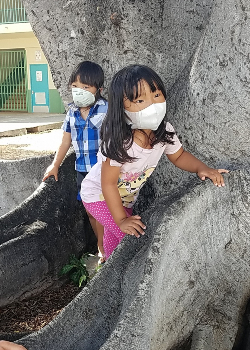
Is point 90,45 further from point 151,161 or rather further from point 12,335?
point 12,335

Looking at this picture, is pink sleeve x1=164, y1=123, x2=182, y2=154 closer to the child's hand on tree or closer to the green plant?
the child's hand on tree

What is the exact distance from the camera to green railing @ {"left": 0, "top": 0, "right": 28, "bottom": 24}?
17828 mm

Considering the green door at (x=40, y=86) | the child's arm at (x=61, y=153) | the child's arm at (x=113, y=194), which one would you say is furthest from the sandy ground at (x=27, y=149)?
the green door at (x=40, y=86)

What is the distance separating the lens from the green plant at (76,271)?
356 centimetres

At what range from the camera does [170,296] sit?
212cm

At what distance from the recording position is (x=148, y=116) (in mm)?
2162

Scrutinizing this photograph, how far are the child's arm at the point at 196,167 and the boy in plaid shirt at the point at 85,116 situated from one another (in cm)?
81

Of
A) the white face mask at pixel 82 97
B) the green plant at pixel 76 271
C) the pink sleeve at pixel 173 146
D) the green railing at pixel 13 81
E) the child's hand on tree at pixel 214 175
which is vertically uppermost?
the white face mask at pixel 82 97

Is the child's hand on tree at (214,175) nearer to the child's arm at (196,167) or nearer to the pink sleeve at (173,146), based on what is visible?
the child's arm at (196,167)

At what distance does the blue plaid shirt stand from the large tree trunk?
44cm

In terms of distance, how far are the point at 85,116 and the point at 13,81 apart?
55.6 ft

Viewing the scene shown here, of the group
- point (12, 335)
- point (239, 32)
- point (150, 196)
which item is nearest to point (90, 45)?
point (150, 196)

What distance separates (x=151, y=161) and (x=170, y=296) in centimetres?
64

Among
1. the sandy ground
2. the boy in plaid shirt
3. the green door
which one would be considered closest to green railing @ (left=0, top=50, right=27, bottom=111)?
the green door
